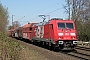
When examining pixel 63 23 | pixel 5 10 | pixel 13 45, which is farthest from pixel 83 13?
pixel 13 45

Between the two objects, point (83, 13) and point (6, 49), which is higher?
point (83, 13)

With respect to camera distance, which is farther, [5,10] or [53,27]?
[5,10]

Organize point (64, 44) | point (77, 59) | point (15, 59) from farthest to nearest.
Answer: point (64, 44) < point (77, 59) < point (15, 59)

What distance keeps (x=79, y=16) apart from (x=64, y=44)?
25894 mm

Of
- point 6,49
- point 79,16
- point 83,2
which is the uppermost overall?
point 83,2

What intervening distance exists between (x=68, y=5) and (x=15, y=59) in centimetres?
3967

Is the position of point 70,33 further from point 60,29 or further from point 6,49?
point 6,49

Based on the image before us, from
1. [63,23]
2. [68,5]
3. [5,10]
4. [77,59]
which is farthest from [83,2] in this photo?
[77,59]

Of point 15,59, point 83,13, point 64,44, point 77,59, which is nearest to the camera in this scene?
point 15,59

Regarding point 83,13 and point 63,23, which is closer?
point 63,23

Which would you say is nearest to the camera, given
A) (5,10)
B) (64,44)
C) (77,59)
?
(77,59)

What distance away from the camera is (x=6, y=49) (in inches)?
396

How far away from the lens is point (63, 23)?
21406 mm

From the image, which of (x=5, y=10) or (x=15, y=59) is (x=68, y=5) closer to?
(x=5, y=10)
